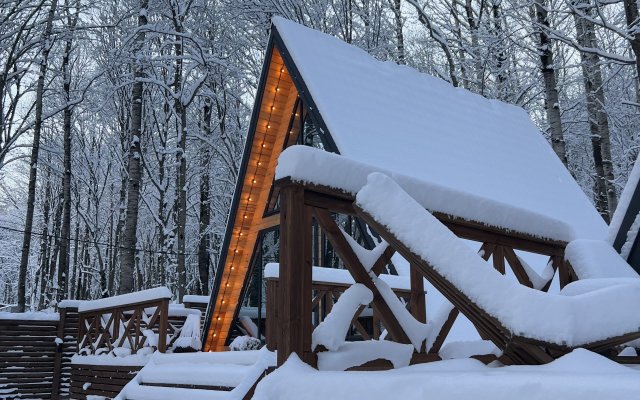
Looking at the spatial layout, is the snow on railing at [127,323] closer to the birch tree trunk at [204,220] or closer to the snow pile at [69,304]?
the snow pile at [69,304]

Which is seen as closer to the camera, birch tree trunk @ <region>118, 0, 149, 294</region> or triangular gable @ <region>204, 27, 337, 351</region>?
triangular gable @ <region>204, 27, 337, 351</region>

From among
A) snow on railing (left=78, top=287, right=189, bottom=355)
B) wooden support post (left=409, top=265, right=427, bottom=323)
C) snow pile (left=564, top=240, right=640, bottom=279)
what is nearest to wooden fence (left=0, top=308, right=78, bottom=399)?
snow on railing (left=78, top=287, right=189, bottom=355)

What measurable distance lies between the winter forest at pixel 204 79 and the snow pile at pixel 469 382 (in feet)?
31.1

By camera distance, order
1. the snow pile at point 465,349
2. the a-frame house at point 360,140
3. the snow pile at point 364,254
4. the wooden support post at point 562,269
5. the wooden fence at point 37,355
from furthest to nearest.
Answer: the wooden fence at point 37,355
the a-frame house at point 360,140
the wooden support post at point 562,269
the snow pile at point 465,349
the snow pile at point 364,254

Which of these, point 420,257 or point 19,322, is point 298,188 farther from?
point 19,322

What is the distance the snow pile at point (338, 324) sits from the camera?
329cm

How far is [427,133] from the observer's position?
11539 millimetres

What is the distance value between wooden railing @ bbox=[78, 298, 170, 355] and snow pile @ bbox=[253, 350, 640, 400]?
6.75 metres

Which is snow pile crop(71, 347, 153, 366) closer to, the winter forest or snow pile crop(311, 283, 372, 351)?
the winter forest

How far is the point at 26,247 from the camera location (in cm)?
1702

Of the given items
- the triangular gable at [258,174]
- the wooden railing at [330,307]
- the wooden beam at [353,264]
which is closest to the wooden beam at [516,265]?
the wooden beam at [353,264]

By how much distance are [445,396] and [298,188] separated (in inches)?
60.2

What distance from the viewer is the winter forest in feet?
53.7

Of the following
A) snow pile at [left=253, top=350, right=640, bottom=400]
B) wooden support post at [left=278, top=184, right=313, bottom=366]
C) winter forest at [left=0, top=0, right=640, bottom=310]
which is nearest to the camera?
snow pile at [left=253, top=350, right=640, bottom=400]
